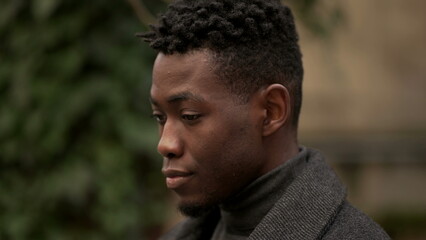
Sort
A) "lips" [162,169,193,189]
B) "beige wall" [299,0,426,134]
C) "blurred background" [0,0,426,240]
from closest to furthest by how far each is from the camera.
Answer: "lips" [162,169,193,189], "blurred background" [0,0,426,240], "beige wall" [299,0,426,134]

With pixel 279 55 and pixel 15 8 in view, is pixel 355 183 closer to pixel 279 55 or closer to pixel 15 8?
pixel 15 8

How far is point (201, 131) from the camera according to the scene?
9.43 feet

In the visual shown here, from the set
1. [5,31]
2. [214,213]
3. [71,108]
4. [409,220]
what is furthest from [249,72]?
[409,220]

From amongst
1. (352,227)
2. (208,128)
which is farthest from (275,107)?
(352,227)

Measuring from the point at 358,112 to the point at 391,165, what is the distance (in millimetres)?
742

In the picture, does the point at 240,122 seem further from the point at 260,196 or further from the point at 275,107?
the point at 260,196

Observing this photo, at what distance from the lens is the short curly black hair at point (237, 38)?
114 inches

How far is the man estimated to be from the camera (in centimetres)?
288

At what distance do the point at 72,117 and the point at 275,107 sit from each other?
1.92 m

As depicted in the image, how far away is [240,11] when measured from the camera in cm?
292

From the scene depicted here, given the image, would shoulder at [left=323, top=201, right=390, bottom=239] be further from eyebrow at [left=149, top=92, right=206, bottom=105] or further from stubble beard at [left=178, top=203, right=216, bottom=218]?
eyebrow at [left=149, top=92, right=206, bottom=105]

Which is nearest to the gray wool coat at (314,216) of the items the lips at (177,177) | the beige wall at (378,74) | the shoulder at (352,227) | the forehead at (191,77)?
the shoulder at (352,227)

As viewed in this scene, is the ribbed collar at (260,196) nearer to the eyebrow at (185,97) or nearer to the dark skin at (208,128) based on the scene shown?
the dark skin at (208,128)

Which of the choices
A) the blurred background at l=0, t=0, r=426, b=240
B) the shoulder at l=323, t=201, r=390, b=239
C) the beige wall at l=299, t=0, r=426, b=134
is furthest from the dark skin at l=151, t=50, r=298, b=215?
the beige wall at l=299, t=0, r=426, b=134
